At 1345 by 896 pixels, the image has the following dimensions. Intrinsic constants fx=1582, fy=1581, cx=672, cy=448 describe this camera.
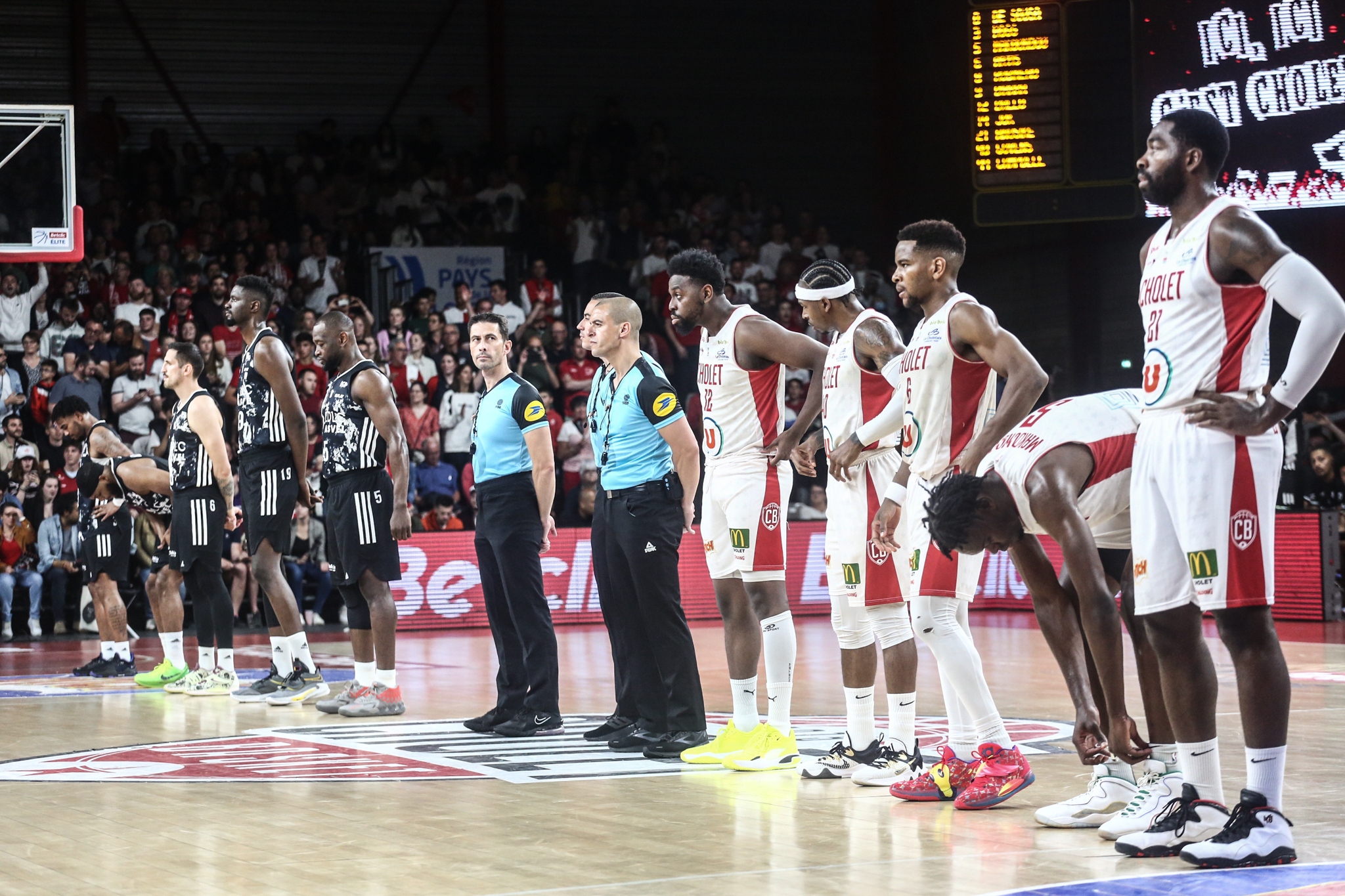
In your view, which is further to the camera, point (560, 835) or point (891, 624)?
point (891, 624)

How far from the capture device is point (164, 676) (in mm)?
10844

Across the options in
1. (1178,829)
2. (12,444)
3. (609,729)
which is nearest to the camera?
(1178,829)

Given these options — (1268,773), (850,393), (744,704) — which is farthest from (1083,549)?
(744,704)

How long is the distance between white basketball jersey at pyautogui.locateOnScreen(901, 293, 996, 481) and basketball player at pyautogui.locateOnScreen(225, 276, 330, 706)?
16.4 feet

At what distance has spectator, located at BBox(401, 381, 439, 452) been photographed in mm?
16891

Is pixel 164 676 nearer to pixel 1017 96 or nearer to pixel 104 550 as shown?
pixel 104 550

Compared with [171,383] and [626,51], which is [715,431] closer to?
[171,383]

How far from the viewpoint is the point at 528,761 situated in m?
7.32

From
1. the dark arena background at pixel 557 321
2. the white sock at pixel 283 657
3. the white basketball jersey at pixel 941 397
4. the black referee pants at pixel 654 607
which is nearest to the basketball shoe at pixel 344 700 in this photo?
the dark arena background at pixel 557 321

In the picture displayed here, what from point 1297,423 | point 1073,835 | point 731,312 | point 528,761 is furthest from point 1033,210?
point 1073,835

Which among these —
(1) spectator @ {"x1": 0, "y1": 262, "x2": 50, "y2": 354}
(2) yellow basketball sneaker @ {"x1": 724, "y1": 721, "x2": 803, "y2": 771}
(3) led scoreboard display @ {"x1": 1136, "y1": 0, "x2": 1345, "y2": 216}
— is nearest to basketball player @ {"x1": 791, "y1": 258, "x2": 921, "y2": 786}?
(2) yellow basketball sneaker @ {"x1": 724, "y1": 721, "x2": 803, "y2": 771}

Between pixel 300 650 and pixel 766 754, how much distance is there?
4.13m

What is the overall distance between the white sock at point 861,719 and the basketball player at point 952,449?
62cm

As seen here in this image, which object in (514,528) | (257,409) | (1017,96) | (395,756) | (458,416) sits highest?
(1017,96)
